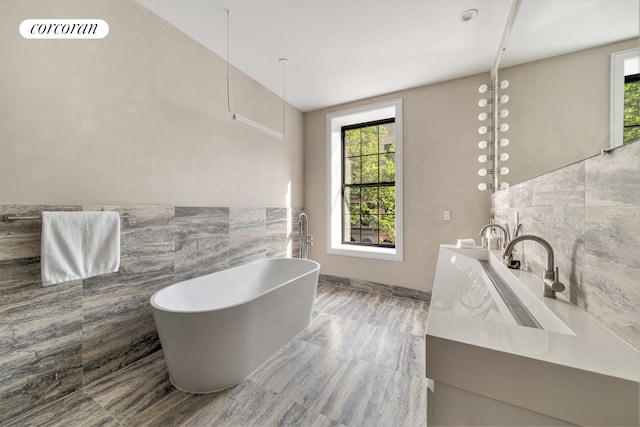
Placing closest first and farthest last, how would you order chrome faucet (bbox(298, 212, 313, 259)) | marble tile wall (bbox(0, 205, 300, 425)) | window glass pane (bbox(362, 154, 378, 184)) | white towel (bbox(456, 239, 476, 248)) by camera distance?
1. marble tile wall (bbox(0, 205, 300, 425))
2. white towel (bbox(456, 239, 476, 248))
3. chrome faucet (bbox(298, 212, 313, 259))
4. window glass pane (bbox(362, 154, 378, 184))

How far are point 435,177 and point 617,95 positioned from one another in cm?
223

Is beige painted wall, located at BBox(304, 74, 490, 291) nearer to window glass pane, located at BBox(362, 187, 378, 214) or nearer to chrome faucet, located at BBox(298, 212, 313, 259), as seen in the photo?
window glass pane, located at BBox(362, 187, 378, 214)

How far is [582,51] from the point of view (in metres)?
0.85

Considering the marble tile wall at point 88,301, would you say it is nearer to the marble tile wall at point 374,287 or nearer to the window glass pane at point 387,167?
the marble tile wall at point 374,287

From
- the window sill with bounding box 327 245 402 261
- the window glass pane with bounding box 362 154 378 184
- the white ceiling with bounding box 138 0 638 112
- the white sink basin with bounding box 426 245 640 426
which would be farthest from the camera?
the window glass pane with bounding box 362 154 378 184

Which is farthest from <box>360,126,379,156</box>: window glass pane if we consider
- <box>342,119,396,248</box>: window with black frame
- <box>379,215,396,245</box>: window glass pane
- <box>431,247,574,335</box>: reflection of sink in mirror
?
<box>431,247,574,335</box>: reflection of sink in mirror

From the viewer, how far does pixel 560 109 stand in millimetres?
1012

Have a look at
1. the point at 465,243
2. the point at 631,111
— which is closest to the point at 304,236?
the point at 465,243

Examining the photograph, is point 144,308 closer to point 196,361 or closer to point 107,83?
point 196,361

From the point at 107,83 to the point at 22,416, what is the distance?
1.99m

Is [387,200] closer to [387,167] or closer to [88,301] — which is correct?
[387,167]

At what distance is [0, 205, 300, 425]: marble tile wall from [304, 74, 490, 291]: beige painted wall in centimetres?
218

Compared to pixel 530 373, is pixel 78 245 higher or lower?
higher

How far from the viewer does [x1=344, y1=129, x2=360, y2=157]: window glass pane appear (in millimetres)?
3684
